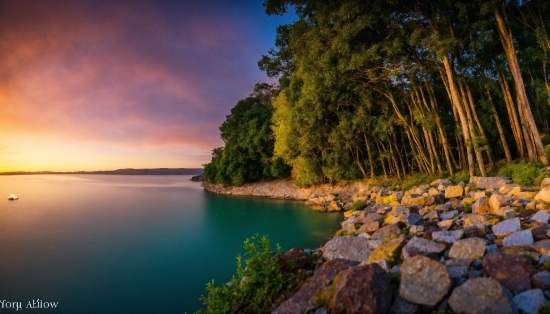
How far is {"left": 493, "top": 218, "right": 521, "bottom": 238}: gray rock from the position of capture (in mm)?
5535

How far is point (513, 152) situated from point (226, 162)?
91.8ft

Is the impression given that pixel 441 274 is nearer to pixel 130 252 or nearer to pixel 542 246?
pixel 542 246

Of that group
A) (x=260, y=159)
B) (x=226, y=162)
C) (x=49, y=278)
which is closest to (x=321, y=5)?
(x=49, y=278)

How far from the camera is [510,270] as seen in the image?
3.76 metres

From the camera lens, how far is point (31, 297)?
7484mm

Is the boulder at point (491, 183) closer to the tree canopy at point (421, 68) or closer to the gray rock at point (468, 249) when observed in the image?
the tree canopy at point (421, 68)

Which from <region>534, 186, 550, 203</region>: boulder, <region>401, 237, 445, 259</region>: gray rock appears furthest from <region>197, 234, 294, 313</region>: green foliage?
<region>534, 186, 550, 203</region>: boulder

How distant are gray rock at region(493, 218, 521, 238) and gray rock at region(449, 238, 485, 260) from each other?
4.80 ft

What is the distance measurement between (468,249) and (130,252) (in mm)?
11228

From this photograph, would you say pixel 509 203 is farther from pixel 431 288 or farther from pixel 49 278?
pixel 49 278

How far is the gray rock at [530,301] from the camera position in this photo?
3.13 m

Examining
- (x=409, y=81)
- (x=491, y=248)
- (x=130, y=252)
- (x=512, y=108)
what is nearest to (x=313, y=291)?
(x=491, y=248)

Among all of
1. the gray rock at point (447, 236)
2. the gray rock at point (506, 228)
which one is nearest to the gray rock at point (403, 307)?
the gray rock at point (447, 236)

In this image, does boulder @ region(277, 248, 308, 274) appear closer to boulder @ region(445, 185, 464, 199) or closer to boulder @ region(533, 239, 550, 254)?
boulder @ region(533, 239, 550, 254)
